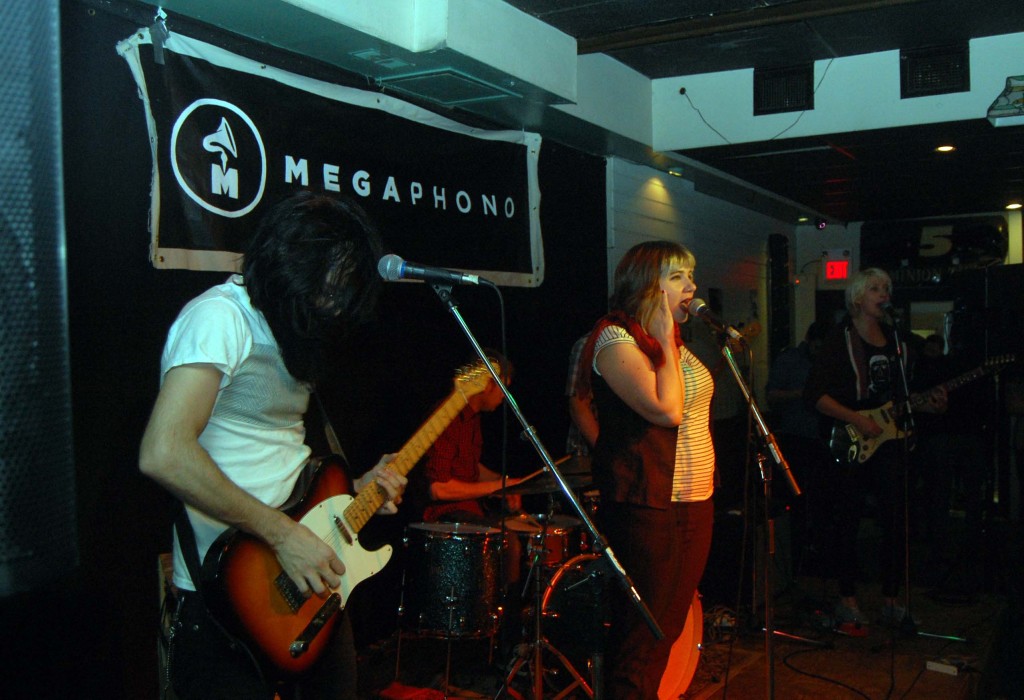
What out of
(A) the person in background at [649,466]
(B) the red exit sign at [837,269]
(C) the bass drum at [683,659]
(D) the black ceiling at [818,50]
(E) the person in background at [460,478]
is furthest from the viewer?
(B) the red exit sign at [837,269]

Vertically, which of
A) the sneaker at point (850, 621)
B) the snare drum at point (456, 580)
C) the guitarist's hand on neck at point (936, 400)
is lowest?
the sneaker at point (850, 621)

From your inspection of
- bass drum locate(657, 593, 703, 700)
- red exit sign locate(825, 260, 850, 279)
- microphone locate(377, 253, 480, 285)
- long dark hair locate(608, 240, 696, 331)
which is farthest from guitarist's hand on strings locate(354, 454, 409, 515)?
red exit sign locate(825, 260, 850, 279)

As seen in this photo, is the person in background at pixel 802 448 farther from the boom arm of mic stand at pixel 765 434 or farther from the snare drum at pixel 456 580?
the snare drum at pixel 456 580

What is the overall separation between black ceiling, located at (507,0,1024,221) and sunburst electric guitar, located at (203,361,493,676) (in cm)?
284

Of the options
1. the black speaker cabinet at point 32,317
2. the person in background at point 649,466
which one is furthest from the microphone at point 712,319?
the black speaker cabinet at point 32,317

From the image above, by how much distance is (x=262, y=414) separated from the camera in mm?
2092

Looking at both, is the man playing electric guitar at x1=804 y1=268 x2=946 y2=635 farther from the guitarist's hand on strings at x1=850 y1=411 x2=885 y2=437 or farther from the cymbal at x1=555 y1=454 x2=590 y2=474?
the cymbal at x1=555 y1=454 x2=590 y2=474

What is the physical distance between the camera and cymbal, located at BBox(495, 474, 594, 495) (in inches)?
154

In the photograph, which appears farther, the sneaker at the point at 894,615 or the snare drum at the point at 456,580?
the sneaker at the point at 894,615

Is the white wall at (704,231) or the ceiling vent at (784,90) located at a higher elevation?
the ceiling vent at (784,90)

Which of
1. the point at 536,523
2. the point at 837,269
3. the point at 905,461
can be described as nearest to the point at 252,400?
the point at 536,523

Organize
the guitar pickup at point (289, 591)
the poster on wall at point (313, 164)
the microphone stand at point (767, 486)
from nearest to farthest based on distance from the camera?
the guitar pickup at point (289, 591)
the microphone stand at point (767, 486)
the poster on wall at point (313, 164)

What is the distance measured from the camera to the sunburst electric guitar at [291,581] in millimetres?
2000

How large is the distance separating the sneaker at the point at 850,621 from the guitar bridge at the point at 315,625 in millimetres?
3495
